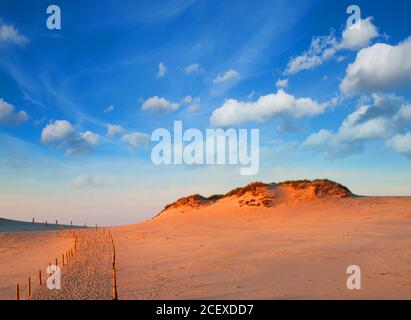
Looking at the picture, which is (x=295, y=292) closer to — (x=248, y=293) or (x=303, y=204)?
(x=248, y=293)

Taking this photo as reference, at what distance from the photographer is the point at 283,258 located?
21.6 metres

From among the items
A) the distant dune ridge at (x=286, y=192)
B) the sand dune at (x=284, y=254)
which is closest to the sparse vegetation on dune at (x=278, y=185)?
the distant dune ridge at (x=286, y=192)

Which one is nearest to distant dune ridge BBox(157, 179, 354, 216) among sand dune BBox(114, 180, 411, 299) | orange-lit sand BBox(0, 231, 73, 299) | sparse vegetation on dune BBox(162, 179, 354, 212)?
sparse vegetation on dune BBox(162, 179, 354, 212)

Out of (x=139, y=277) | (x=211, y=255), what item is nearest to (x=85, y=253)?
(x=211, y=255)

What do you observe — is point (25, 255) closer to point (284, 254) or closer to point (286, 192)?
point (284, 254)

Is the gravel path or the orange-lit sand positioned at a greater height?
the gravel path

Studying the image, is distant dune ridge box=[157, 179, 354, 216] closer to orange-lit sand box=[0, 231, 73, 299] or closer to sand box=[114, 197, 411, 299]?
sand box=[114, 197, 411, 299]

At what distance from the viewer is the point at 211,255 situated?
24.5 meters

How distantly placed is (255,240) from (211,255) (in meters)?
6.59

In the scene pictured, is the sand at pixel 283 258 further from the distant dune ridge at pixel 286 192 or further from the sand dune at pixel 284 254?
the distant dune ridge at pixel 286 192

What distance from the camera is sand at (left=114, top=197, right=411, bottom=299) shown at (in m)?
15.3

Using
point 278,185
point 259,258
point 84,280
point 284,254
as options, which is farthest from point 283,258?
point 278,185

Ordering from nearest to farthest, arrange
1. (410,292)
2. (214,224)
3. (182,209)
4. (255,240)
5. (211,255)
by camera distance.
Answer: (410,292) → (211,255) → (255,240) → (214,224) → (182,209)
